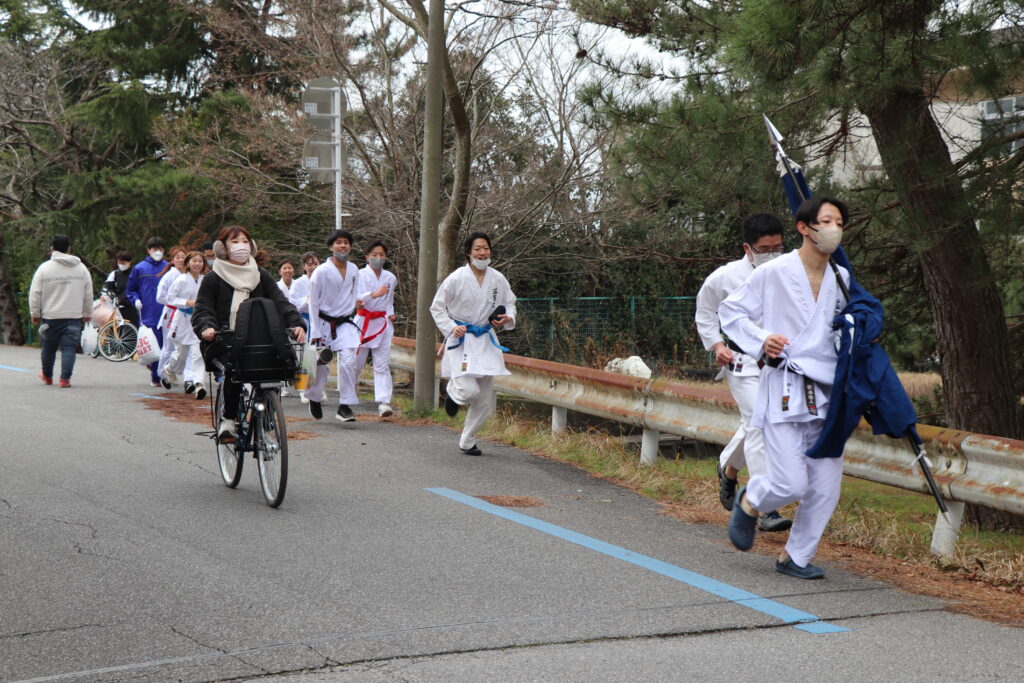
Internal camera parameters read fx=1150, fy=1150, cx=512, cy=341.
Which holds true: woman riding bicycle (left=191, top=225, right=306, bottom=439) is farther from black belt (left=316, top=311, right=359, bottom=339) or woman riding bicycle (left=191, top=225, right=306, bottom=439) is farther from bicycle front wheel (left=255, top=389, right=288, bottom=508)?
black belt (left=316, top=311, right=359, bottom=339)

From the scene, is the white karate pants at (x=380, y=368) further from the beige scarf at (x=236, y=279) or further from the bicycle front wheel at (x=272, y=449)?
the bicycle front wheel at (x=272, y=449)

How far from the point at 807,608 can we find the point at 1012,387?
212 inches

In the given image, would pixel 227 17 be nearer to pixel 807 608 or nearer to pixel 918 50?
pixel 918 50

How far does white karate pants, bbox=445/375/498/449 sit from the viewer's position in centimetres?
961

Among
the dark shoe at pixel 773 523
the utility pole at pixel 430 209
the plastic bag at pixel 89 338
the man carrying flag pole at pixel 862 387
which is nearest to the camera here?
the man carrying flag pole at pixel 862 387

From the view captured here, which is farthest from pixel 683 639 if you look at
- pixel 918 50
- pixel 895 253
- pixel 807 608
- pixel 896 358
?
pixel 896 358

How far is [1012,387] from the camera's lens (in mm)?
9695

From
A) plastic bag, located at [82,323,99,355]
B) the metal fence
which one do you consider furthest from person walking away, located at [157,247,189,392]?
the metal fence

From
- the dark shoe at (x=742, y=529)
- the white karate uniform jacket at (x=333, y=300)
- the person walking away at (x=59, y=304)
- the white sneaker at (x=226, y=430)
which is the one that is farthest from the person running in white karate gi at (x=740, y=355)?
the person walking away at (x=59, y=304)

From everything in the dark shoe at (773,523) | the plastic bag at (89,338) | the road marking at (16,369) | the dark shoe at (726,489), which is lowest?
the dark shoe at (773,523)

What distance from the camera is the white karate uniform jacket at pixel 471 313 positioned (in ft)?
31.9

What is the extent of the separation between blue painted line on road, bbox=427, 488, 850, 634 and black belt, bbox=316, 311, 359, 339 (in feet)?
16.4

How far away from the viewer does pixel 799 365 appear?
225 inches

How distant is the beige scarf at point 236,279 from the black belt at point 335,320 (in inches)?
173
